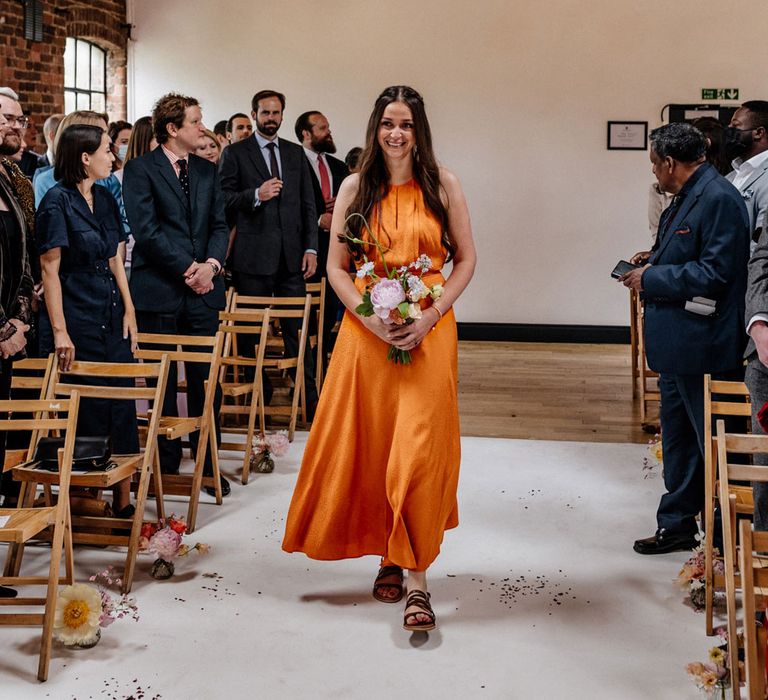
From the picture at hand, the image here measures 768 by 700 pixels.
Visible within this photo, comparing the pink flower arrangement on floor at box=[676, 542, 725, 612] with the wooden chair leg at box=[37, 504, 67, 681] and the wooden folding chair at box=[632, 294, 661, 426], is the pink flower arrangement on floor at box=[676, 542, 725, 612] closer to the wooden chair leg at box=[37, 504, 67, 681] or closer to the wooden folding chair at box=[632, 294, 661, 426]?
the wooden chair leg at box=[37, 504, 67, 681]

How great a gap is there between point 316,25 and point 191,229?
6.03 meters

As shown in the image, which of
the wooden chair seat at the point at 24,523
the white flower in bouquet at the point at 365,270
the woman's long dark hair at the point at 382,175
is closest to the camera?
the wooden chair seat at the point at 24,523

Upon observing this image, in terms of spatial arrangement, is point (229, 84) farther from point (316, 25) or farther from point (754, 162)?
point (754, 162)

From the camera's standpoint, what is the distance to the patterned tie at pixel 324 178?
739cm

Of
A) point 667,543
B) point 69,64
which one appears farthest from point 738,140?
point 69,64

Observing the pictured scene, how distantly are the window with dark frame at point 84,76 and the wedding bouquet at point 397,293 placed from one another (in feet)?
23.2

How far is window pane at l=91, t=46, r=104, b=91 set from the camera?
10.3 m

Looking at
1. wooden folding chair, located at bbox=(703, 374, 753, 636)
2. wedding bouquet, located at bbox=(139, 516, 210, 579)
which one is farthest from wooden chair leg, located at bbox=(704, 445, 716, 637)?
wedding bouquet, located at bbox=(139, 516, 210, 579)

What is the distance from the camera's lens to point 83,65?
10.0 metres

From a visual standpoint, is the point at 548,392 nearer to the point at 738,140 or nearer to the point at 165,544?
the point at 738,140

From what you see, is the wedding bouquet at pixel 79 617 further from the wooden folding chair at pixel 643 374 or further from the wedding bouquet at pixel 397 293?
the wooden folding chair at pixel 643 374

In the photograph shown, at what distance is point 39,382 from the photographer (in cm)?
406

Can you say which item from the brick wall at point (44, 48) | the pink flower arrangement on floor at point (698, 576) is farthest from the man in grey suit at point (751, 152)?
the brick wall at point (44, 48)

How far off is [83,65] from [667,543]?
8.11 metres
